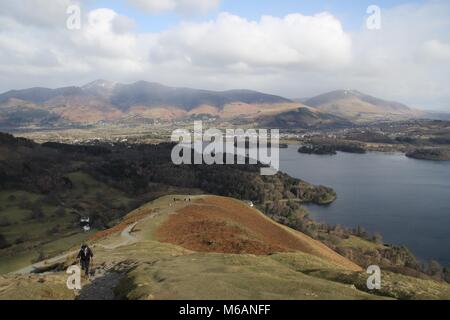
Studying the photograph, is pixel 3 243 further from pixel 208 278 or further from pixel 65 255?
pixel 208 278

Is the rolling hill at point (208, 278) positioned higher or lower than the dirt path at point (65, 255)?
higher

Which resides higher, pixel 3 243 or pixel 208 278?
pixel 208 278

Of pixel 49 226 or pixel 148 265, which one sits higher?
pixel 148 265

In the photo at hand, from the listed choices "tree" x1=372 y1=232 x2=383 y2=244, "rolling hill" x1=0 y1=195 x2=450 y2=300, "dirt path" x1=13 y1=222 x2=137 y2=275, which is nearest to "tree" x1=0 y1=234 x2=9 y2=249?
"dirt path" x1=13 y1=222 x2=137 y2=275

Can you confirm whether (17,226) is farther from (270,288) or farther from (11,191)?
(270,288)

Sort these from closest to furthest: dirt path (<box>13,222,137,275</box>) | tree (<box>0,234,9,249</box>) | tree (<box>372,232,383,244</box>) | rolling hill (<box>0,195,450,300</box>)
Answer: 1. rolling hill (<box>0,195,450,300</box>)
2. dirt path (<box>13,222,137,275</box>)
3. tree (<box>0,234,9,249</box>)
4. tree (<box>372,232,383,244</box>)

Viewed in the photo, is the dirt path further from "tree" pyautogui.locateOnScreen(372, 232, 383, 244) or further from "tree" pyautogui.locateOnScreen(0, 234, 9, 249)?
"tree" pyautogui.locateOnScreen(372, 232, 383, 244)

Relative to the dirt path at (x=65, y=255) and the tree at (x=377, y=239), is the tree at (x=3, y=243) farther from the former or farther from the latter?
the tree at (x=377, y=239)

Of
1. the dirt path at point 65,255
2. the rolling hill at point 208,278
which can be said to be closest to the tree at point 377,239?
the rolling hill at point 208,278

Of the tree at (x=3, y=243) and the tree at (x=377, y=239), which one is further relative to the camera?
the tree at (x=377, y=239)

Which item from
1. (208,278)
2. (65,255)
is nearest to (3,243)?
(65,255)

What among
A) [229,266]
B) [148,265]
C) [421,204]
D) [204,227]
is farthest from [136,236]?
[421,204]
